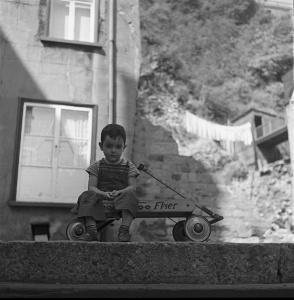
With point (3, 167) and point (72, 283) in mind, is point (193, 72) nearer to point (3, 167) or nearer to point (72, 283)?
point (3, 167)

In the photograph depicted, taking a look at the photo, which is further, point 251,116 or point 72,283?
point 251,116

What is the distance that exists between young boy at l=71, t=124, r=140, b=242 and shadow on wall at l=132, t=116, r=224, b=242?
11.9ft

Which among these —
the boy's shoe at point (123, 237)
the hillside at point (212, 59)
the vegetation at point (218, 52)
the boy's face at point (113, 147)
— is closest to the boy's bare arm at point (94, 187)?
the boy's face at point (113, 147)

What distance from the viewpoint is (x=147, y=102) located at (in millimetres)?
18531

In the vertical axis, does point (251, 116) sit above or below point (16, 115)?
above

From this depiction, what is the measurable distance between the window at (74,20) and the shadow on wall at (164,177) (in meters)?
1.78

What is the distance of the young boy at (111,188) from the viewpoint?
11.9 feet

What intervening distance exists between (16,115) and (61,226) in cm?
188

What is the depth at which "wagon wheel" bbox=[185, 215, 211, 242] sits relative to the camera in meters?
4.86

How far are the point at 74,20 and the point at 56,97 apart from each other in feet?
5.13

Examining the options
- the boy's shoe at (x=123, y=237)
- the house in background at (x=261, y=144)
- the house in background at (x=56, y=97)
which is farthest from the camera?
the house in background at (x=261, y=144)

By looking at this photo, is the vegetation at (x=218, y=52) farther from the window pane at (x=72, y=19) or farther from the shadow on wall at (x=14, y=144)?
the shadow on wall at (x=14, y=144)

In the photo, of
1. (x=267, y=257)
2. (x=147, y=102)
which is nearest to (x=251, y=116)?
(x=147, y=102)

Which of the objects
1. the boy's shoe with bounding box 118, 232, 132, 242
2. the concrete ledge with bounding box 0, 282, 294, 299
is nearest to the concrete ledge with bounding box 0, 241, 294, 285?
the concrete ledge with bounding box 0, 282, 294, 299
